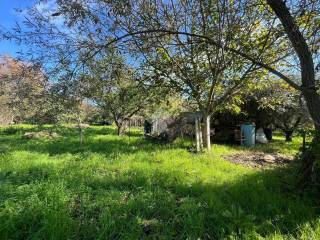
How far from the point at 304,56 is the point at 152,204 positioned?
134 inches

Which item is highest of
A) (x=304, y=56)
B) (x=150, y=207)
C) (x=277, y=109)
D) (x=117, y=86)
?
(x=117, y=86)

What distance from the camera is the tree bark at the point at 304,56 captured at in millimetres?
4555

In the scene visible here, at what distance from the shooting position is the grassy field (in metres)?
3.62

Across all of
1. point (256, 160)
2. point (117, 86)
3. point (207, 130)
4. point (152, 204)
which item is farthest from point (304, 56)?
point (117, 86)

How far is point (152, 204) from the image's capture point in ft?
14.7

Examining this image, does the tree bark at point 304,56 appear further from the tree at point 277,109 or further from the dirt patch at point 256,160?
the tree at point 277,109

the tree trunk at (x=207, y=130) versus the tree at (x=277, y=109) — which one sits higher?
the tree at (x=277, y=109)

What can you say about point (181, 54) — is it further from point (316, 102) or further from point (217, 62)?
point (316, 102)

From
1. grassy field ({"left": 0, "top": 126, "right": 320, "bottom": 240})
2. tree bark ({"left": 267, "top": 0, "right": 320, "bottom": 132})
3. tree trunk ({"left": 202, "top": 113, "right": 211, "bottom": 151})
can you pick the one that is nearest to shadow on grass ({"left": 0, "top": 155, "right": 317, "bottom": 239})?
grassy field ({"left": 0, "top": 126, "right": 320, "bottom": 240})

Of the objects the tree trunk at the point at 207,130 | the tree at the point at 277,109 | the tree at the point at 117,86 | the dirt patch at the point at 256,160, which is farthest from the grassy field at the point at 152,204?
the tree at the point at 277,109

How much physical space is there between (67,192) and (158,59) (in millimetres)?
6007

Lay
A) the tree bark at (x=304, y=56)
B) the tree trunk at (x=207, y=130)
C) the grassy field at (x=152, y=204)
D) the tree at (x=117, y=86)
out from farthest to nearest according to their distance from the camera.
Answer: the tree trunk at (x=207, y=130) < the tree at (x=117, y=86) < the tree bark at (x=304, y=56) < the grassy field at (x=152, y=204)

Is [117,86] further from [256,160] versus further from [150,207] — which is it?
[150,207]

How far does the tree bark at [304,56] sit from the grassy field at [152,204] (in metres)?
1.51
